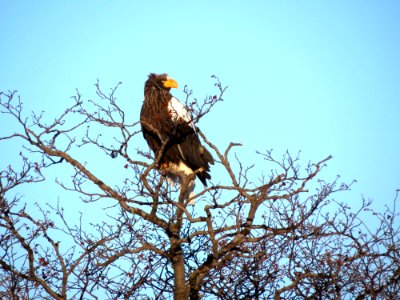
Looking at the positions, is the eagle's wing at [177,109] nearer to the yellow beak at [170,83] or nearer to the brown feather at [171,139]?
the brown feather at [171,139]

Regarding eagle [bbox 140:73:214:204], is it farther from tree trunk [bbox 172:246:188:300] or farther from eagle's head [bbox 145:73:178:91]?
tree trunk [bbox 172:246:188:300]

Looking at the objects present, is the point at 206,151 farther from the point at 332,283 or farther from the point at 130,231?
the point at 332,283

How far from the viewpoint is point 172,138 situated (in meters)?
8.88

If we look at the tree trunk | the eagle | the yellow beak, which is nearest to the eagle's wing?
the eagle

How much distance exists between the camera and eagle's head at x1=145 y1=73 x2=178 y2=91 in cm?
964

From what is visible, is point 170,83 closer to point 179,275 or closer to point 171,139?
point 171,139

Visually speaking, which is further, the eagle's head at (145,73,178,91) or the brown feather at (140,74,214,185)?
the eagle's head at (145,73,178,91)

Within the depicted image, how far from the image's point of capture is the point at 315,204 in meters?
6.33

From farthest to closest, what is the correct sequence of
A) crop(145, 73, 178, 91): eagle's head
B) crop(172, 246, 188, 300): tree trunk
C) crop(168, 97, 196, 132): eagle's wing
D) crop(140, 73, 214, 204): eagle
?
1. crop(145, 73, 178, 91): eagle's head
2. crop(140, 73, 214, 204): eagle
3. crop(168, 97, 196, 132): eagle's wing
4. crop(172, 246, 188, 300): tree trunk

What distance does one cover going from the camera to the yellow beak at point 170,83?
31.7 ft

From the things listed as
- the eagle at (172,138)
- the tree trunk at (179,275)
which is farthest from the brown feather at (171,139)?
the tree trunk at (179,275)

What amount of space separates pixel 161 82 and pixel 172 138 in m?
1.24

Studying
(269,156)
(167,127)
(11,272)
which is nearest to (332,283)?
(269,156)

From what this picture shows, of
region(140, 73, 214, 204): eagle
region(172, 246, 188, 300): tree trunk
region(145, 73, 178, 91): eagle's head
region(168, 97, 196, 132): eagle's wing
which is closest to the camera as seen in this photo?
region(172, 246, 188, 300): tree trunk
